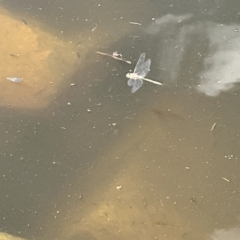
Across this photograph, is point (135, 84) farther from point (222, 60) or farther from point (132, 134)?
point (222, 60)

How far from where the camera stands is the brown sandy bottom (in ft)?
4.56

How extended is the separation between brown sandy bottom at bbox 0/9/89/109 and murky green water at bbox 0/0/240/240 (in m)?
0.03

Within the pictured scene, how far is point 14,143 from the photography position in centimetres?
137

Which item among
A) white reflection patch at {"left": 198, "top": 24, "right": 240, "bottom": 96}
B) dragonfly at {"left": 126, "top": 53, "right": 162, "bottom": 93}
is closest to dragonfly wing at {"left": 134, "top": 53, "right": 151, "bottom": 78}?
dragonfly at {"left": 126, "top": 53, "right": 162, "bottom": 93}

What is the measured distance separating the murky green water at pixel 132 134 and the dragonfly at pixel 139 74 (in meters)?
0.02

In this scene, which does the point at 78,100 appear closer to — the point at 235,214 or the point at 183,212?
the point at 183,212

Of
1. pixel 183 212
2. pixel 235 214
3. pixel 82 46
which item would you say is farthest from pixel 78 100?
pixel 235 214

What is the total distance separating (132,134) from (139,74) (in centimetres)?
24

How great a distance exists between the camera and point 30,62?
1400 mm

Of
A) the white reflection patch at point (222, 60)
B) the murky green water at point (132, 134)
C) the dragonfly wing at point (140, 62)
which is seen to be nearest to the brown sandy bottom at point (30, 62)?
the murky green water at point (132, 134)

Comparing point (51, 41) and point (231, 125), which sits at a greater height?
point (51, 41)

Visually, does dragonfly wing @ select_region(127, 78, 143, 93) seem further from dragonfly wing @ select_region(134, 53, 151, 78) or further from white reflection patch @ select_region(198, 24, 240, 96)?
white reflection patch @ select_region(198, 24, 240, 96)

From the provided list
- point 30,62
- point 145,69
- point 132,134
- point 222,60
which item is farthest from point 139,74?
point 30,62

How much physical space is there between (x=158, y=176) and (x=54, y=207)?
435 millimetres
